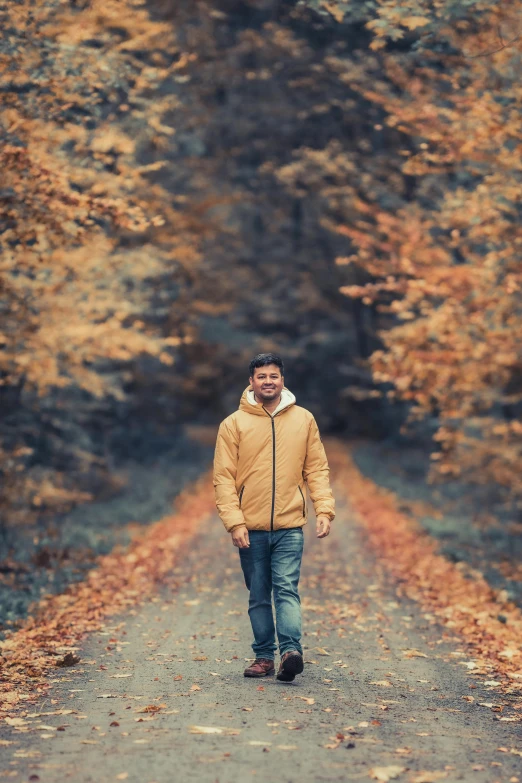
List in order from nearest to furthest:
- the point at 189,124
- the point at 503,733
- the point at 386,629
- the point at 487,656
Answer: the point at 503,733
the point at 487,656
the point at 386,629
the point at 189,124

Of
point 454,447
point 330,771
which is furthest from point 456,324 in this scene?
point 330,771

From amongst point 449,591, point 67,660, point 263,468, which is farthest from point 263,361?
point 449,591

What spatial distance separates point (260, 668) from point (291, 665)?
0.39 metres

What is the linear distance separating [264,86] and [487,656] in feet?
72.0

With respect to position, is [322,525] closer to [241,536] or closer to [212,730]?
[241,536]

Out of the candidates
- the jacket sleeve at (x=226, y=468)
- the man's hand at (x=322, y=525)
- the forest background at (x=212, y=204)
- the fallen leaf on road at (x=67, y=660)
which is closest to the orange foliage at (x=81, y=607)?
the fallen leaf on road at (x=67, y=660)

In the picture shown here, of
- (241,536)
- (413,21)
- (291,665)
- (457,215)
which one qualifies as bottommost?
(291,665)

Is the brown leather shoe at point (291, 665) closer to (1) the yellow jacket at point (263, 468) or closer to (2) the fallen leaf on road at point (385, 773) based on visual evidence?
(1) the yellow jacket at point (263, 468)

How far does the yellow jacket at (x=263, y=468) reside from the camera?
6.75 meters

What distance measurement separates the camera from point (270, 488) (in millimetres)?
6762

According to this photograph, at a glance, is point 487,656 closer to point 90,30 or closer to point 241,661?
point 241,661

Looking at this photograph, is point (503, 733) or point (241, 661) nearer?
point (503, 733)

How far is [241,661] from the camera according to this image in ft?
24.8

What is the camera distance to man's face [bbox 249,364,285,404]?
6.71 metres
